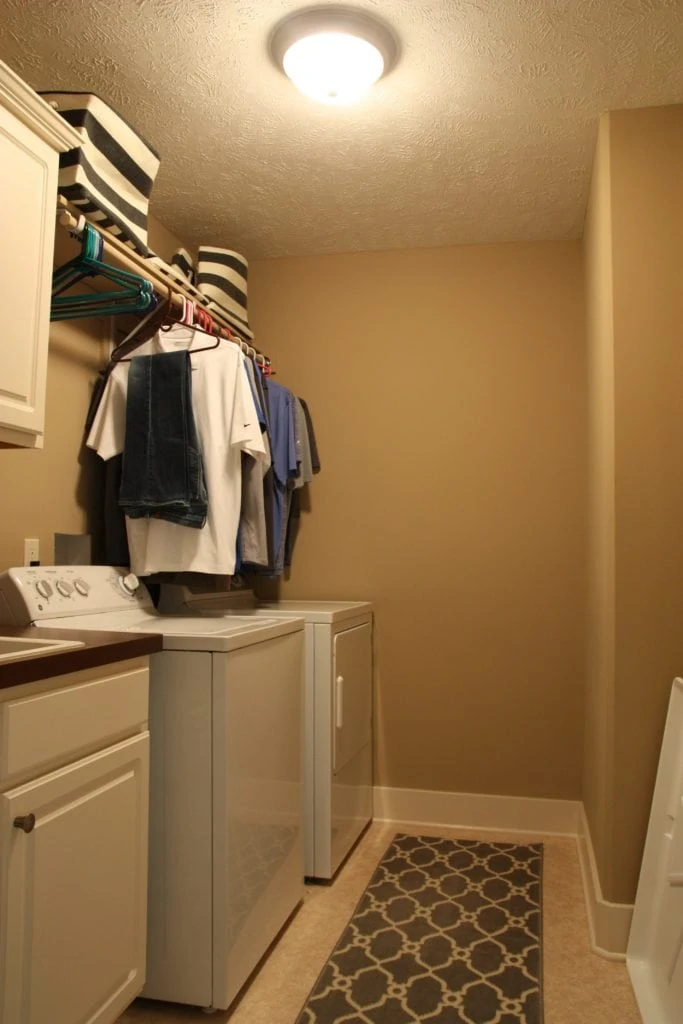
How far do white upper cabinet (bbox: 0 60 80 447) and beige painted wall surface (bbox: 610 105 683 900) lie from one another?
1562mm

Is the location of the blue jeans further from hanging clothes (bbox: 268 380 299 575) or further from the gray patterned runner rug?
the gray patterned runner rug

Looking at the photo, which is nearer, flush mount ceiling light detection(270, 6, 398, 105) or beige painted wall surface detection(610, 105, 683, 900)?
flush mount ceiling light detection(270, 6, 398, 105)

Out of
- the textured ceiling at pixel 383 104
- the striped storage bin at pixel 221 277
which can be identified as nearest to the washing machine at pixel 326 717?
the striped storage bin at pixel 221 277

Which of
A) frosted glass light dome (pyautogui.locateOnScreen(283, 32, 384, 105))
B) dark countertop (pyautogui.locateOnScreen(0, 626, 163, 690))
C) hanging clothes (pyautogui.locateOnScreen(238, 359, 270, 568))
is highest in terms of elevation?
frosted glass light dome (pyautogui.locateOnScreen(283, 32, 384, 105))

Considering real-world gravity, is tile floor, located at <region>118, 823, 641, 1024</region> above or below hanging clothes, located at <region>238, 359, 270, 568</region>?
below

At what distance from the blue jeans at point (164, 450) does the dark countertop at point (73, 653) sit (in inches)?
23.9

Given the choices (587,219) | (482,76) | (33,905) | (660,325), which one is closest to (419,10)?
(482,76)

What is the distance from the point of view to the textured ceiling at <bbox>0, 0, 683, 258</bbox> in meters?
2.00

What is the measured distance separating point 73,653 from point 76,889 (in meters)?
0.44

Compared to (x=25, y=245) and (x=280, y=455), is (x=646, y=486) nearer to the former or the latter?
(x=280, y=455)

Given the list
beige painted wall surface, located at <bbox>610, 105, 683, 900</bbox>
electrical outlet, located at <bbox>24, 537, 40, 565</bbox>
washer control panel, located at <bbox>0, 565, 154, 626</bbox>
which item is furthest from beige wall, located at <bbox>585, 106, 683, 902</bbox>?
electrical outlet, located at <bbox>24, 537, 40, 565</bbox>

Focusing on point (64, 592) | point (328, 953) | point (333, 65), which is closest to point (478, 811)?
point (328, 953)

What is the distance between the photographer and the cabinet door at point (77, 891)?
1259 mm

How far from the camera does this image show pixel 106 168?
2107mm
